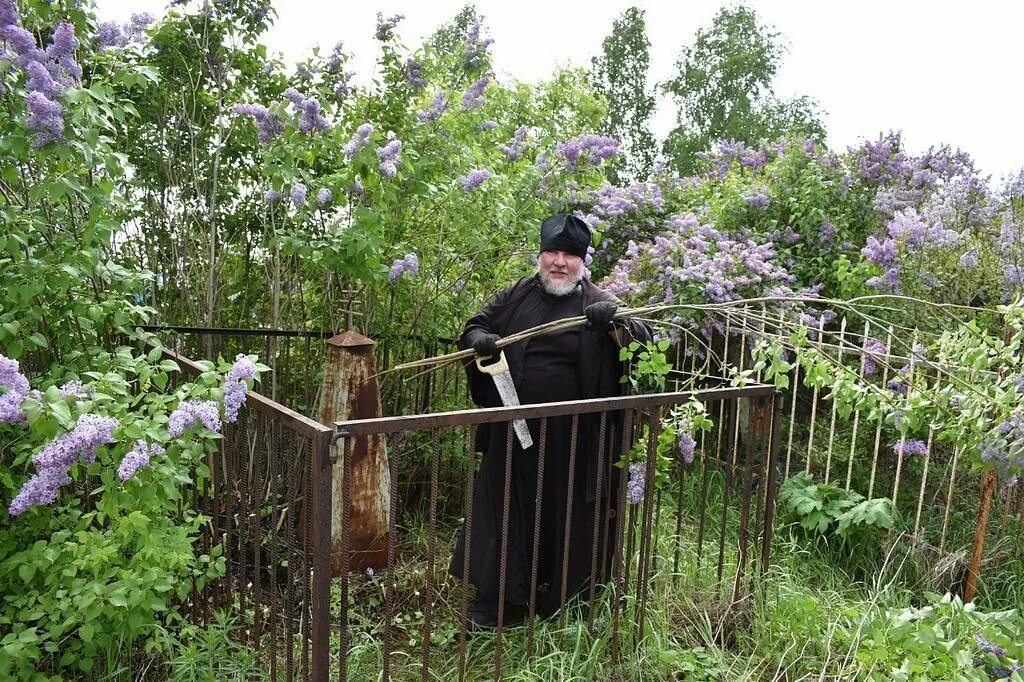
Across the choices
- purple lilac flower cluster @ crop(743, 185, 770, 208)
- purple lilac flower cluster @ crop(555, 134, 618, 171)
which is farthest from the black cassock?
purple lilac flower cluster @ crop(743, 185, 770, 208)

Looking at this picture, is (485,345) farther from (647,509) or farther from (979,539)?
(979,539)

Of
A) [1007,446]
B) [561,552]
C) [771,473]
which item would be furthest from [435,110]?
[1007,446]

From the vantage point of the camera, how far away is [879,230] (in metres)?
5.36

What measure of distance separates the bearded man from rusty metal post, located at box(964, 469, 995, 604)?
1.83m

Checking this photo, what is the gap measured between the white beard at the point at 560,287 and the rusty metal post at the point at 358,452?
912 millimetres

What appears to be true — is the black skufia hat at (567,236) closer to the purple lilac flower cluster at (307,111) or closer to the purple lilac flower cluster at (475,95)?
the purple lilac flower cluster at (475,95)

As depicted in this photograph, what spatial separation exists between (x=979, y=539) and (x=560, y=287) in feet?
7.79

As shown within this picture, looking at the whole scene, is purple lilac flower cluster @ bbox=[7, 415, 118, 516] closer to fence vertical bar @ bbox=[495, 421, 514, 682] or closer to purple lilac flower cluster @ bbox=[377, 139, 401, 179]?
fence vertical bar @ bbox=[495, 421, 514, 682]

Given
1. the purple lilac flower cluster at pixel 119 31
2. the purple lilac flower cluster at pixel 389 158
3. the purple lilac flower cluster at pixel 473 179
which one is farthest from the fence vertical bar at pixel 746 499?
the purple lilac flower cluster at pixel 119 31

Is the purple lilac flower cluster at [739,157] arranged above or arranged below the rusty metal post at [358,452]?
above

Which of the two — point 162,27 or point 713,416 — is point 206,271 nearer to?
point 162,27

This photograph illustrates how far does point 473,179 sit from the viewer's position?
3.41 m

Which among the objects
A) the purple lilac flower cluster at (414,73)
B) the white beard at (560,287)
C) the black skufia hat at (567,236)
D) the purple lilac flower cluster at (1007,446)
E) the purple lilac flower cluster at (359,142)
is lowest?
the purple lilac flower cluster at (1007,446)

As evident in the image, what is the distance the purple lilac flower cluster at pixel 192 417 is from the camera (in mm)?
1674
